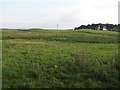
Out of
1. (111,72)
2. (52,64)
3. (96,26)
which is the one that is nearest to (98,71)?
(111,72)

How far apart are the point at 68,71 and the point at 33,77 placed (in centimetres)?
196

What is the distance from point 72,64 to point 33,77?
8.79 feet

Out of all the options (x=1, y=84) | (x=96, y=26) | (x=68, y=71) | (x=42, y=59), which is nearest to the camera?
(x=1, y=84)

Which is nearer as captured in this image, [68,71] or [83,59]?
[68,71]

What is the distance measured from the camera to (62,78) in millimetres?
13453

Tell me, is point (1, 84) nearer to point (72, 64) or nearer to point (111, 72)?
point (72, 64)

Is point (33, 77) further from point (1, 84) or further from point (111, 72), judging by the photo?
point (111, 72)

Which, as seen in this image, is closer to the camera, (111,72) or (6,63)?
(111,72)

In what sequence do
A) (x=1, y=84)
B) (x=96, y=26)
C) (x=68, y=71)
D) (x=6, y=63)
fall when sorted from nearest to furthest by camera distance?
(x=1, y=84) < (x=68, y=71) < (x=6, y=63) < (x=96, y=26)

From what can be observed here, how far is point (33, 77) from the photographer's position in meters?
13.3

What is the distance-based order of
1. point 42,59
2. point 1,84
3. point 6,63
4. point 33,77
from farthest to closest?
point 42,59
point 6,63
point 33,77
point 1,84

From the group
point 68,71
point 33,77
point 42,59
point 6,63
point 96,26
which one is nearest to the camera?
point 33,77

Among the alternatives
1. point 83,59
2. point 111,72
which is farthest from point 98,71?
point 83,59

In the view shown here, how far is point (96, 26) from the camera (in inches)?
5172
